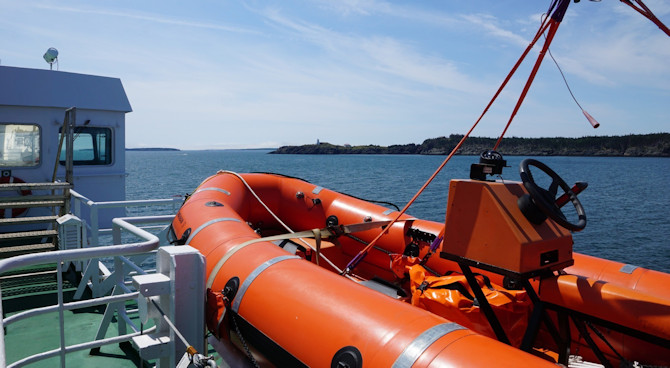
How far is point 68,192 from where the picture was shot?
16.1 feet

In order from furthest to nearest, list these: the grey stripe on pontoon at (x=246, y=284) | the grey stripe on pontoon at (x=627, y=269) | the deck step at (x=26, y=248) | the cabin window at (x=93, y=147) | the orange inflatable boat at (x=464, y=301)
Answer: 1. the cabin window at (x=93, y=147)
2. the deck step at (x=26, y=248)
3. the grey stripe on pontoon at (x=627, y=269)
4. the grey stripe on pontoon at (x=246, y=284)
5. the orange inflatable boat at (x=464, y=301)

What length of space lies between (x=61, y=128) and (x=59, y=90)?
548mm

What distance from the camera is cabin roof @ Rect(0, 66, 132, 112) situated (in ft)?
20.2

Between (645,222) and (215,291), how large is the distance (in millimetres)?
19904

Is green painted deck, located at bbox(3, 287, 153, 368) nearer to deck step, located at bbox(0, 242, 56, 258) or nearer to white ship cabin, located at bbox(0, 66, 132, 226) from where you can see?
deck step, located at bbox(0, 242, 56, 258)

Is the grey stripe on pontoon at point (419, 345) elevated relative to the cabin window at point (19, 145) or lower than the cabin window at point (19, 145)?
lower

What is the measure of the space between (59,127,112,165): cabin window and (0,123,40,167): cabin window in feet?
1.58

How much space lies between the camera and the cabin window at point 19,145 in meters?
6.25

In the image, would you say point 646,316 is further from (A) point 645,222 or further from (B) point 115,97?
(A) point 645,222

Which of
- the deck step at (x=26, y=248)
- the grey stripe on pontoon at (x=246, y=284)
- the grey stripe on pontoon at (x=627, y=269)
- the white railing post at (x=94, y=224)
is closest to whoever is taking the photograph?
the grey stripe on pontoon at (x=246, y=284)

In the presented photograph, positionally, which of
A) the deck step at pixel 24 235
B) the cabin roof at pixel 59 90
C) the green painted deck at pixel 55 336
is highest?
the cabin roof at pixel 59 90

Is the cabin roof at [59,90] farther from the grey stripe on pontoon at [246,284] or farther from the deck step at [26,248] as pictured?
the grey stripe on pontoon at [246,284]

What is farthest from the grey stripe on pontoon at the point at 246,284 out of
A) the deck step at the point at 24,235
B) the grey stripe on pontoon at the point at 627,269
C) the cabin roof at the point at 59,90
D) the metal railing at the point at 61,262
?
the cabin roof at the point at 59,90

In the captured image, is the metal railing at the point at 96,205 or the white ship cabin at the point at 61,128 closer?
the metal railing at the point at 96,205
